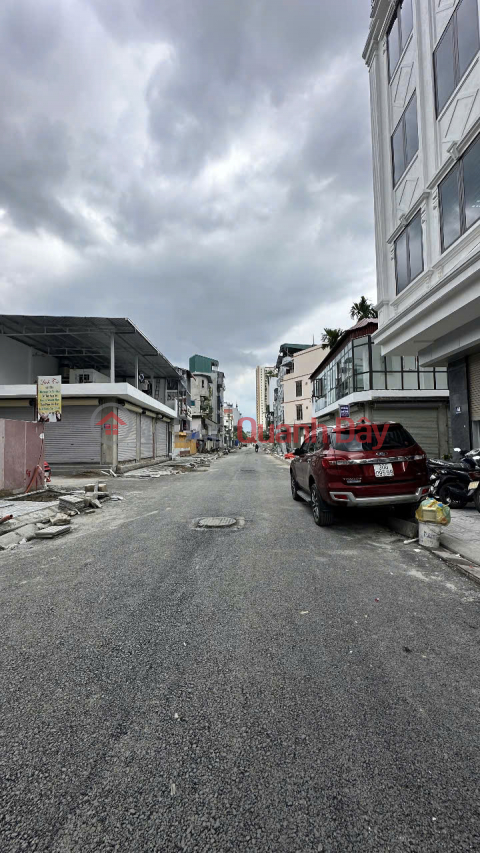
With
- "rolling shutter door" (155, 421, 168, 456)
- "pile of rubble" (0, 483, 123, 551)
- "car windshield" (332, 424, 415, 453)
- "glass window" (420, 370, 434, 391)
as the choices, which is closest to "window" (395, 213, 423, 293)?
"car windshield" (332, 424, 415, 453)

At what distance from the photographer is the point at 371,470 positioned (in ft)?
18.7

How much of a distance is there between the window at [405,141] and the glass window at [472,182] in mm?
3166

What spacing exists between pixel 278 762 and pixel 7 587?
3557 millimetres

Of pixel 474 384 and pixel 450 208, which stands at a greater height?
pixel 450 208

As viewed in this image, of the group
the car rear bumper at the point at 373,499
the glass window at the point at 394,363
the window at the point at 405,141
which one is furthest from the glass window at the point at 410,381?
the car rear bumper at the point at 373,499

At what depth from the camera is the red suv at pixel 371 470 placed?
5.70 m

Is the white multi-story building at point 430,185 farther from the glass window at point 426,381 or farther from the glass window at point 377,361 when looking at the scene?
the glass window at point 426,381

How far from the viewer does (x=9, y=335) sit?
20016 mm

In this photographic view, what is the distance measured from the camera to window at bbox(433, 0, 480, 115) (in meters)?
8.41

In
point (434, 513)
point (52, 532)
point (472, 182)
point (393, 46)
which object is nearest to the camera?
point (434, 513)

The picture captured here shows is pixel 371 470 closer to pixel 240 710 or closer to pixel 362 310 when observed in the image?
pixel 240 710

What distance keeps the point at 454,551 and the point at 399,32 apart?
Answer: 1613 cm

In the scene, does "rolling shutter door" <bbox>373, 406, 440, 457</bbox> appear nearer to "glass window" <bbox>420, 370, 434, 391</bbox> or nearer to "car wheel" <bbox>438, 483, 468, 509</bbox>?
"glass window" <bbox>420, 370, 434, 391</bbox>

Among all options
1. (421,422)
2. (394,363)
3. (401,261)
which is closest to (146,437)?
(394,363)
